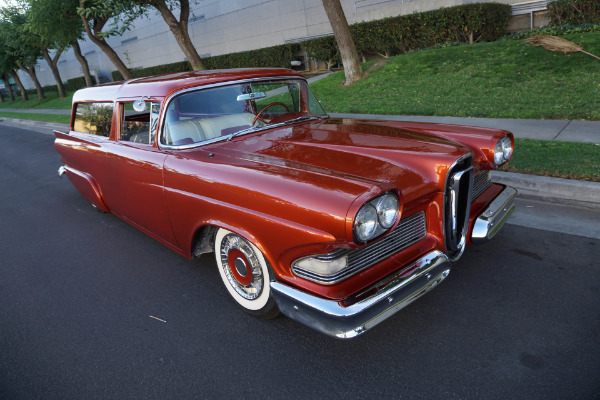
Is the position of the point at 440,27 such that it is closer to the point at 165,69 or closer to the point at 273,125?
the point at 273,125

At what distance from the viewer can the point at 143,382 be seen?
2.51 meters

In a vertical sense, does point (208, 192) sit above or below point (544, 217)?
above

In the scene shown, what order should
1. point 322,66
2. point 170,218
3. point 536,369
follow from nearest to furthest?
point 536,369 → point 170,218 → point 322,66

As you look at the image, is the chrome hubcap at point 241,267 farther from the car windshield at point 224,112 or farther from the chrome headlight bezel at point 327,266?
the car windshield at point 224,112

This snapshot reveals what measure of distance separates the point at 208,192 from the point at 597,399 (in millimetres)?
2375

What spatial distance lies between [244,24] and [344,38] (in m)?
12.7

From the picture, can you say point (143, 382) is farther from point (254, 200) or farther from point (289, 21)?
point (289, 21)

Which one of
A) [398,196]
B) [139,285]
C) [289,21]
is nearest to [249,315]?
[139,285]

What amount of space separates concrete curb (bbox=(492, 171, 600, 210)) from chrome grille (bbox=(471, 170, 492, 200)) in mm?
1337

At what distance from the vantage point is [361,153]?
9.50 feet

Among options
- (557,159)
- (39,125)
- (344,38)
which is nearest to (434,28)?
(344,38)

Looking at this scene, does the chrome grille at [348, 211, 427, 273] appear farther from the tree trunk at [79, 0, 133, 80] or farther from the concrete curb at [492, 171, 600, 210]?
the tree trunk at [79, 0, 133, 80]

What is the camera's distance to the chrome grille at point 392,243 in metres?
→ 2.45

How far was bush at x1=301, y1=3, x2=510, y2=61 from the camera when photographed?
1262 cm
